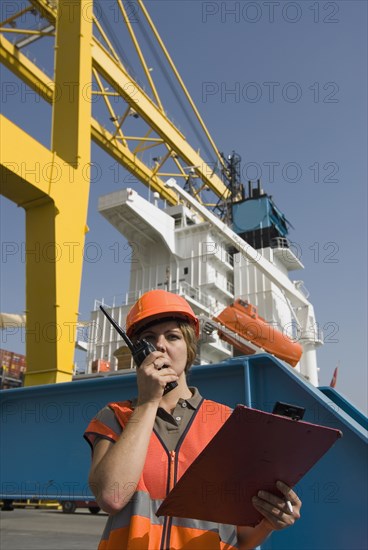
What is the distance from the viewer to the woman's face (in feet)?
5.03

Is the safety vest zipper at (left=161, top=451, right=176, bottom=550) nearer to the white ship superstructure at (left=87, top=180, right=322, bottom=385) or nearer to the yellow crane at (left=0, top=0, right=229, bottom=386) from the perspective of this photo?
the yellow crane at (left=0, top=0, right=229, bottom=386)

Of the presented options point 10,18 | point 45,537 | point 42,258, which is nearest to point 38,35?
point 10,18

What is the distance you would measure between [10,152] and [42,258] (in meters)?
1.83

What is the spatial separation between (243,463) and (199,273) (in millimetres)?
15863

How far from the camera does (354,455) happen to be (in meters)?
2.87

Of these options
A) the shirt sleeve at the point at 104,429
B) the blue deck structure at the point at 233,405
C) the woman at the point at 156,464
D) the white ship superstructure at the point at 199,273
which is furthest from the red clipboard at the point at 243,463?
the white ship superstructure at the point at 199,273

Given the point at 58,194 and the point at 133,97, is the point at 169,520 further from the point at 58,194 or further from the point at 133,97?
the point at 133,97

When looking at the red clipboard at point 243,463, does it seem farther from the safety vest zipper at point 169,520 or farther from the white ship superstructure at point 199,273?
the white ship superstructure at point 199,273

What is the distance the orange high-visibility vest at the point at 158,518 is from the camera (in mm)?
1251

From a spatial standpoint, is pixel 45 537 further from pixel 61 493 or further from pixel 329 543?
pixel 329 543

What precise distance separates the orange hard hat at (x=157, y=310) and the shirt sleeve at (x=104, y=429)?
315mm

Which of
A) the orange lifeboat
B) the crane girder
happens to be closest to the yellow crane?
the crane girder

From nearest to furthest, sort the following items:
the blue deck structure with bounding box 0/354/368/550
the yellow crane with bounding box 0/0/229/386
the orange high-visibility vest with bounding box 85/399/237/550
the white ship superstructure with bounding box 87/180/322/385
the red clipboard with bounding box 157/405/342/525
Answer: the red clipboard with bounding box 157/405/342/525, the orange high-visibility vest with bounding box 85/399/237/550, the blue deck structure with bounding box 0/354/368/550, the yellow crane with bounding box 0/0/229/386, the white ship superstructure with bounding box 87/180/322/385

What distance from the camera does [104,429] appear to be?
1362 millimetres
